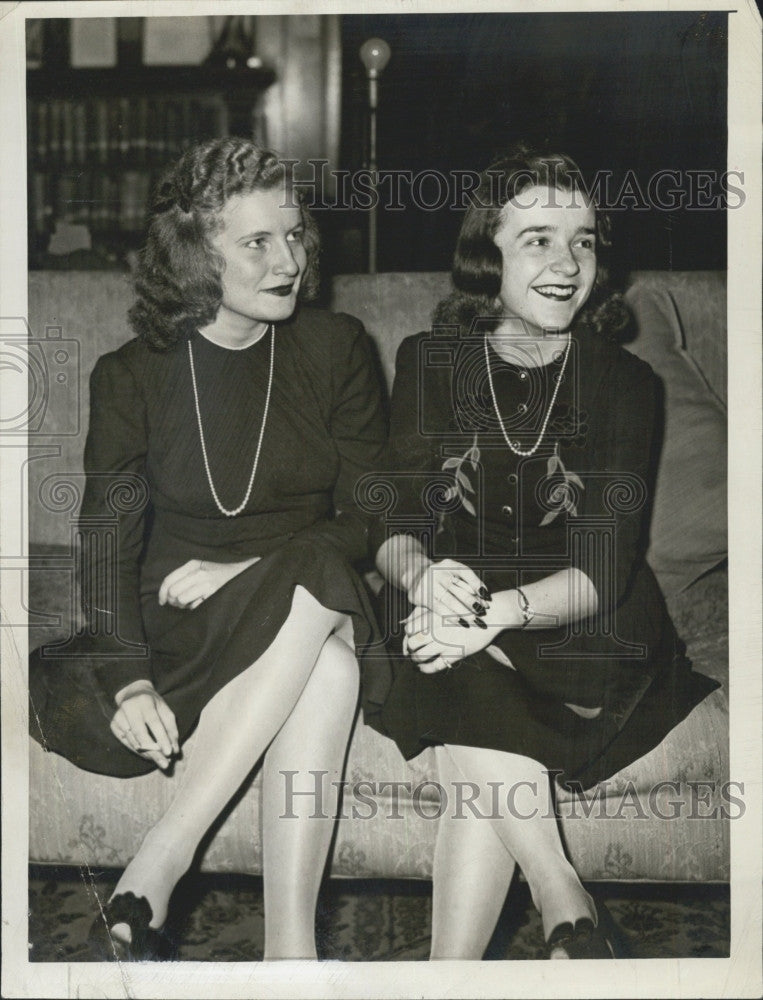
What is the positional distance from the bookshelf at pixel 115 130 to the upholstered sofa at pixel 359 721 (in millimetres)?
113

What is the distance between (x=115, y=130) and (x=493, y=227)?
2.42ft

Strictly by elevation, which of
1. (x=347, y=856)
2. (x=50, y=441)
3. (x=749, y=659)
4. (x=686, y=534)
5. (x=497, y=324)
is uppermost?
(x=497, y=324)

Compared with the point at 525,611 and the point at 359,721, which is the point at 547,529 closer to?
the point at 525,611

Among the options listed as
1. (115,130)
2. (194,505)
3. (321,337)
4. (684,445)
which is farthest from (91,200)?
(684,445)

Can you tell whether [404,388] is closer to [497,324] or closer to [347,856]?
[497,324]

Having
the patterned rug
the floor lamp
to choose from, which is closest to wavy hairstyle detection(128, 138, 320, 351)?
the floor lamp

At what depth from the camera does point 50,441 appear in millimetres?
1756

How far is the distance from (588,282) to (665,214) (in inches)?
7.9

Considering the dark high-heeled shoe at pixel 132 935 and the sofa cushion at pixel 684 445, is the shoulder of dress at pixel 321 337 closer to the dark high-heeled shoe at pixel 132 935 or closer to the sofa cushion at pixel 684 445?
the sofa cushion at pixel 684 445

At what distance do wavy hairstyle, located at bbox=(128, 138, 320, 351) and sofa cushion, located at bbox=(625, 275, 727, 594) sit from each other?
0.65m

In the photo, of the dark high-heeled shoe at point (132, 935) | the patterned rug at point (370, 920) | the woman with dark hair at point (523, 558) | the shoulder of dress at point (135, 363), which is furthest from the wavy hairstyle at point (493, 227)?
the dark high-heeled shoe at point (132, 935)

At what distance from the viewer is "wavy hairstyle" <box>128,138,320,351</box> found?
170 cm

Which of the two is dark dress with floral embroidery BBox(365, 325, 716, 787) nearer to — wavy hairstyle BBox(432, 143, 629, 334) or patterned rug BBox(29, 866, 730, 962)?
wavy hairstyle BBox(432, 143, 629, 334)

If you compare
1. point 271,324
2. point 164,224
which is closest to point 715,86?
point 271,324
